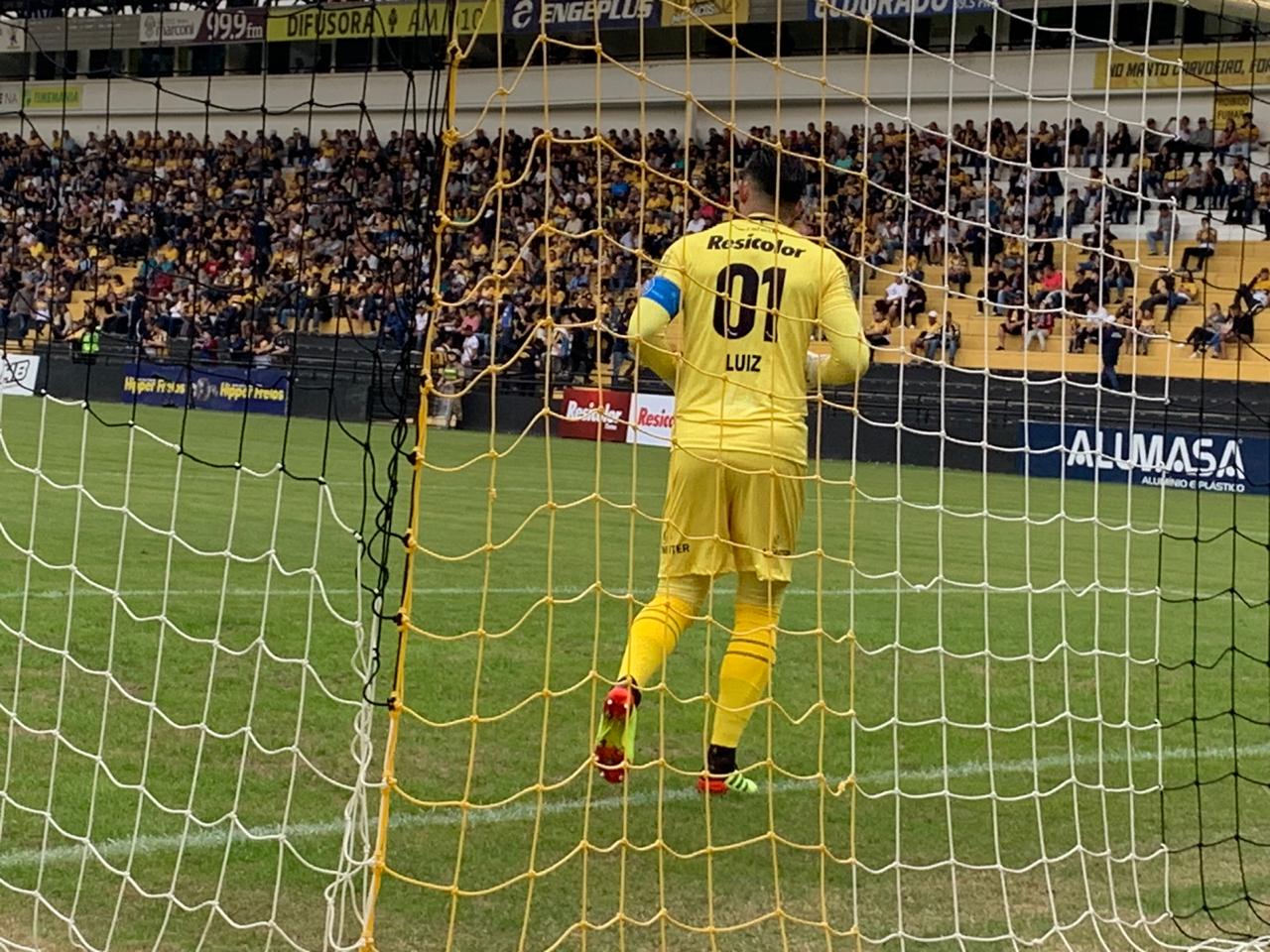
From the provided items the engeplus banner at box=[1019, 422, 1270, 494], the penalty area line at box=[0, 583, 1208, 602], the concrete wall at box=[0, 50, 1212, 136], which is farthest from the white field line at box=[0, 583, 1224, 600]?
the concrete wall at box=[0, 50, 1212, 136]

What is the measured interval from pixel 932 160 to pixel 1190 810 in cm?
2464

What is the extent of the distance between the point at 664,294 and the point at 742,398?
463 mm

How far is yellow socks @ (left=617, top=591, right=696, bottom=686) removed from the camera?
18.4 feet

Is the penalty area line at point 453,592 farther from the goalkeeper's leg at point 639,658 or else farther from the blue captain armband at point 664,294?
the blue captain armband at point 664,294

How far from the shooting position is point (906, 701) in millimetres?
7414

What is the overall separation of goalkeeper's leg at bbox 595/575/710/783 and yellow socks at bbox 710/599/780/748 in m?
0.18

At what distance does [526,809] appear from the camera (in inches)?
212

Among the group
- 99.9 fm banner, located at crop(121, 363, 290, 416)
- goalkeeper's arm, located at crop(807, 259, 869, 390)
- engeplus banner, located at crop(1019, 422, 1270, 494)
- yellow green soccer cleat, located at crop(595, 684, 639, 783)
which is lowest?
99.9 fm banner, located at crop(121, 363, 290, 416)

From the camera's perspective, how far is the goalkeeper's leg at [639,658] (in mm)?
5328

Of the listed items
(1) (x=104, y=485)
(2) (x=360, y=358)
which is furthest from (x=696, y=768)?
(2) (x=360, y=358)

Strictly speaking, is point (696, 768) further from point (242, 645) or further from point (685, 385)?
point (242, 645)

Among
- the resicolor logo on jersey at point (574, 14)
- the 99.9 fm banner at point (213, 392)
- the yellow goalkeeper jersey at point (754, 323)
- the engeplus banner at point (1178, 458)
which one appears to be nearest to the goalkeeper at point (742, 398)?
the yellow goalkeeper jersey at point (754, 323)

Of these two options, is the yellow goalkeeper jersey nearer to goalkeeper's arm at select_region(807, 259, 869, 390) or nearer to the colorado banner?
goalkeeper's arm at select_region(807, 259, 869, 390)

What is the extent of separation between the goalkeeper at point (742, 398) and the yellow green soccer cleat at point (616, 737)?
0.77 feet
